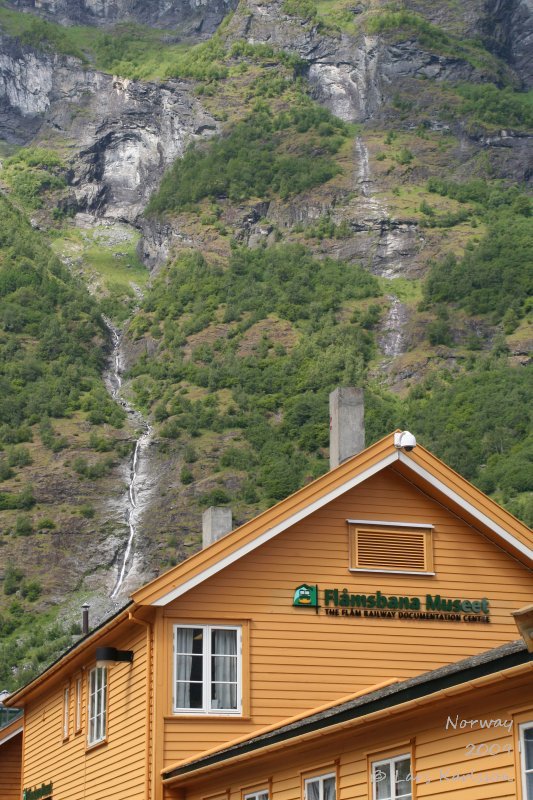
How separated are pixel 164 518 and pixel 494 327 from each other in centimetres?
6574

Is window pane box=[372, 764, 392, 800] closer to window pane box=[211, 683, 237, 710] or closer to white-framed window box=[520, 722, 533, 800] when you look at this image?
white-framed window box=[520, 722, 533, 800]

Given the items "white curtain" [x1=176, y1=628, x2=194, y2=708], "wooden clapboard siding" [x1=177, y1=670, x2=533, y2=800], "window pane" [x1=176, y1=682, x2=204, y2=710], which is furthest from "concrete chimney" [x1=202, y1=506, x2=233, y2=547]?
"wooden clapboard siding" [x1=177, y1=670, x2=533, y2=800]

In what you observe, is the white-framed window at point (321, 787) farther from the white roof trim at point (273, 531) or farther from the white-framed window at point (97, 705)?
the white-framed window at point (97, 705)

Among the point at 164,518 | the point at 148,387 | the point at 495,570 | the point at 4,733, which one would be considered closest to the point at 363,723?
the point at 495,570

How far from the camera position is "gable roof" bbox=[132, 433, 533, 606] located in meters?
26.2

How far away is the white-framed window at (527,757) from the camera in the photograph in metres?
17.4

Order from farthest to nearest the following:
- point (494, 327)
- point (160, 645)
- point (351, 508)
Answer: point (494, 327)
point (351, 508)
point (160, 645)

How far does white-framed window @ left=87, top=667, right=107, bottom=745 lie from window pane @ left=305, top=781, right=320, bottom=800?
7547mm

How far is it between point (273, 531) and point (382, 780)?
7260mm

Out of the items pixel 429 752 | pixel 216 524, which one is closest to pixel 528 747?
pixel 429 752

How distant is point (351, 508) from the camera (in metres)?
27.8

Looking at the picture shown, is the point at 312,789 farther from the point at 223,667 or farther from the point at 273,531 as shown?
the point at 273,531

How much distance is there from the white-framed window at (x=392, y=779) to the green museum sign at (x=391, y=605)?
23.0 ft

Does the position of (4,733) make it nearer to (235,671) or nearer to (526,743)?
(235,671)
